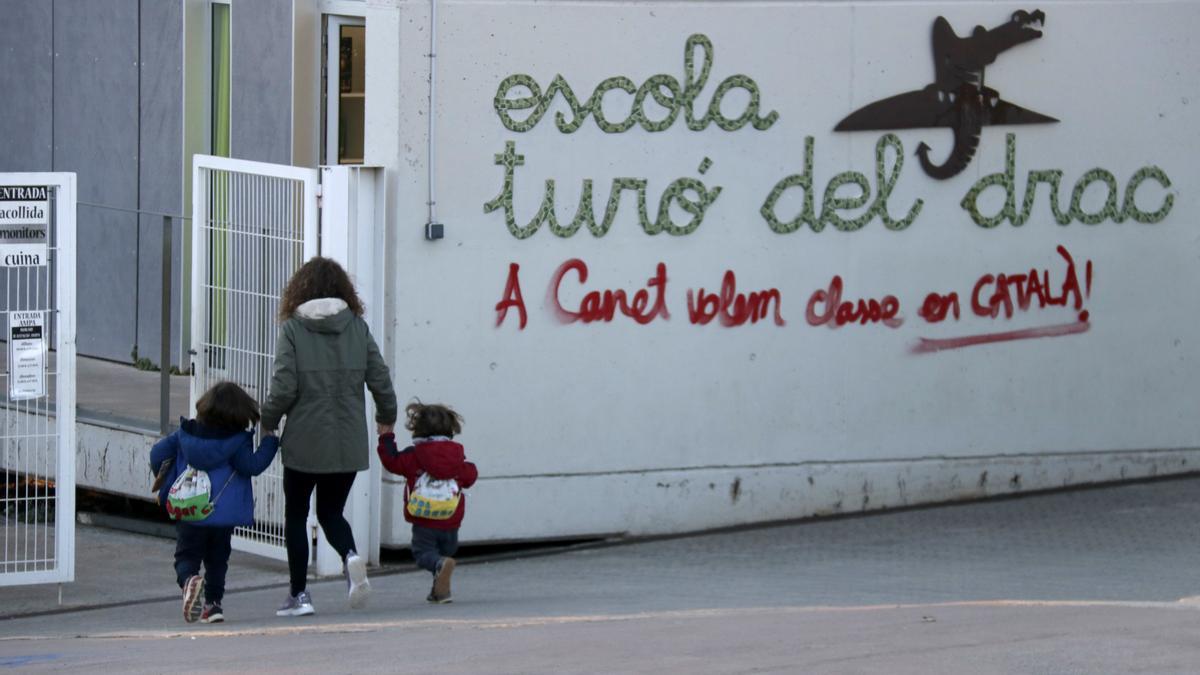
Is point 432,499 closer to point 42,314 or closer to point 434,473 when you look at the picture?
point 434,473

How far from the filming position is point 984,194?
38.0ft

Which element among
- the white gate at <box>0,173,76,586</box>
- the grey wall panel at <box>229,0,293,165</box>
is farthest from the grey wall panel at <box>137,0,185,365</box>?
the white gate at <box>0,173,76,586</box>

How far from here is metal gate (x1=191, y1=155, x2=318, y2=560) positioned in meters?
10.1

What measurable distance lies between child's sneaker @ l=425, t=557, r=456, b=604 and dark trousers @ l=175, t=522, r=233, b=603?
989 millimetres

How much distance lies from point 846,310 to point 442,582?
338 centimetres

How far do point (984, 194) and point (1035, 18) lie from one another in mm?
1102

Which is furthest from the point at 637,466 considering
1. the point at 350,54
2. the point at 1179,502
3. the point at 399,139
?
the point at 350,54

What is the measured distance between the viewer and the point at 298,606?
8.91 m

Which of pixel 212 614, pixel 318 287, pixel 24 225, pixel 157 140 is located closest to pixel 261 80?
pixel 157 140

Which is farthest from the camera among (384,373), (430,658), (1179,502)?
(1179,502)

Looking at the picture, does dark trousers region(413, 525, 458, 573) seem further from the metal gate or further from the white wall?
the metal gate

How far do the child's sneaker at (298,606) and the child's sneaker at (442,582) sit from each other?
23.6 inches

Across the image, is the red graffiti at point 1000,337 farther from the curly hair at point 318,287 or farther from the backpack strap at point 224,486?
the backpack strap at point 224,486

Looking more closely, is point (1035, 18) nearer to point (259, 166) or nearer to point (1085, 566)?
point (1085, 566)
